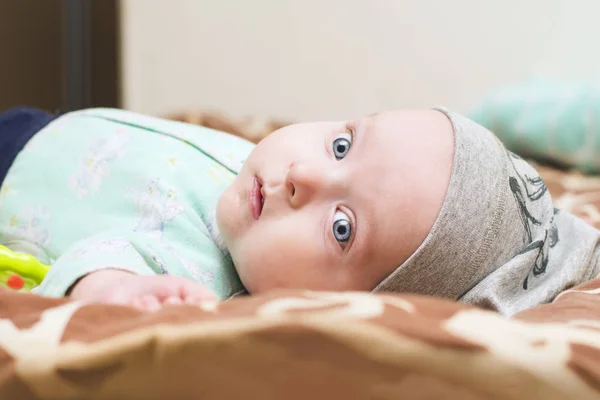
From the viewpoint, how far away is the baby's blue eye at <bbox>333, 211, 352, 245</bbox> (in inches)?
31.3

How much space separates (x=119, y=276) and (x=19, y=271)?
0.18 m

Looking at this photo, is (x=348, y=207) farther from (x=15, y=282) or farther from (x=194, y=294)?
(x=15, y=282)

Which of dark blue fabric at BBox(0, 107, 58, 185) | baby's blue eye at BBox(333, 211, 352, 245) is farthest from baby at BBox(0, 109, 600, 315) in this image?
dark blue fabric at BBox(0, 107, 58, 185)

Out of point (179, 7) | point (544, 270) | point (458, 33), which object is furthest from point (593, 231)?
point (179, 7)

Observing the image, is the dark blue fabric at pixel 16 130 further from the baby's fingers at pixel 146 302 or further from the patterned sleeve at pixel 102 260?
the baby's fingers at pixel 146 302

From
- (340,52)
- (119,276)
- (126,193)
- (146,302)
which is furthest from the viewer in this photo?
(340,52)

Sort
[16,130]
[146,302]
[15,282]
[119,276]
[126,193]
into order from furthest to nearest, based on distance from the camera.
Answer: [16,130] → [126,193] → [15,282] → [119,276] → [146,302]

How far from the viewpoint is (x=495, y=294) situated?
794 millimetres

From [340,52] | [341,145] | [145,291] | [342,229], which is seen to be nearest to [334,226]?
[342,229]

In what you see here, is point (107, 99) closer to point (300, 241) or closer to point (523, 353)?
point (300, 241)

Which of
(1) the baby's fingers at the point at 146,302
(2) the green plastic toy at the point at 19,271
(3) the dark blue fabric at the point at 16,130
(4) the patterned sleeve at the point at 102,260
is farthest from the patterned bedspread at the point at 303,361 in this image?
(3) the dark blue fabric at the point at 16,130

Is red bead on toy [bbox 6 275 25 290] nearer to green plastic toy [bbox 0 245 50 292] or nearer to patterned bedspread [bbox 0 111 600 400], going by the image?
green plastic toy [bbox 0 245 50 292]

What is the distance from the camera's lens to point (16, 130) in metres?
1.18

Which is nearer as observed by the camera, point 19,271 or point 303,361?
point 303,361
